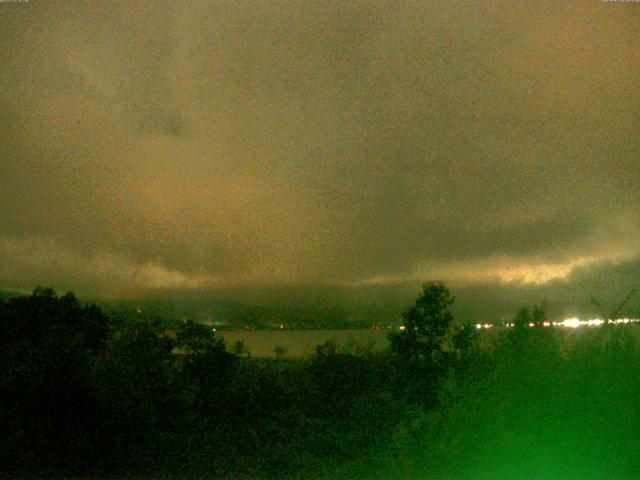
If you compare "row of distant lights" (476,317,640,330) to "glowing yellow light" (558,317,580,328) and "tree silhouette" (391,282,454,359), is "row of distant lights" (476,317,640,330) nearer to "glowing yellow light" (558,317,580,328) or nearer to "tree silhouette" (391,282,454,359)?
"glowing yellow light" (558,317,580,328)

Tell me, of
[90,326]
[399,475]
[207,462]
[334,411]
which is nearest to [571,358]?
[399,475]

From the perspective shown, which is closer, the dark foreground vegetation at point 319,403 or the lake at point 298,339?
the dark foreground vegetation at point 319,403

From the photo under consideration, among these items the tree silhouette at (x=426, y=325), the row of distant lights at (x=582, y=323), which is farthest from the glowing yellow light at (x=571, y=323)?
the tree silhouette at (x=426, y=325)

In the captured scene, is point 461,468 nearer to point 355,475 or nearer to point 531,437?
point 531,437

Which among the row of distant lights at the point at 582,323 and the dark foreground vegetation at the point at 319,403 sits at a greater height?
the row of distant lights at the point at 582,323

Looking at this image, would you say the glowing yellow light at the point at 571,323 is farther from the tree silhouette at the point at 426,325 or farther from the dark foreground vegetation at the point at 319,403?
the tree silhouette at the point at 426,325

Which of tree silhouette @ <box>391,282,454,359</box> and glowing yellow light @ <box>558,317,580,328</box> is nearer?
glowing yellow light @ <box>558,317,580,328</box>

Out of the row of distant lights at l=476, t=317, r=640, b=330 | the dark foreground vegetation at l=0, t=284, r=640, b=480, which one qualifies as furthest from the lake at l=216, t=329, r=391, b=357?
the row of distant lights at l=476, t=317, r=640, b=330

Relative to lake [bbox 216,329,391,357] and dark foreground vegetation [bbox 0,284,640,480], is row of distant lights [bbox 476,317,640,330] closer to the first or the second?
dark foreground vegetation [bbox 0,284,640,480]

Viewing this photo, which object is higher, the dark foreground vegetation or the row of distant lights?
the row of distant lights
